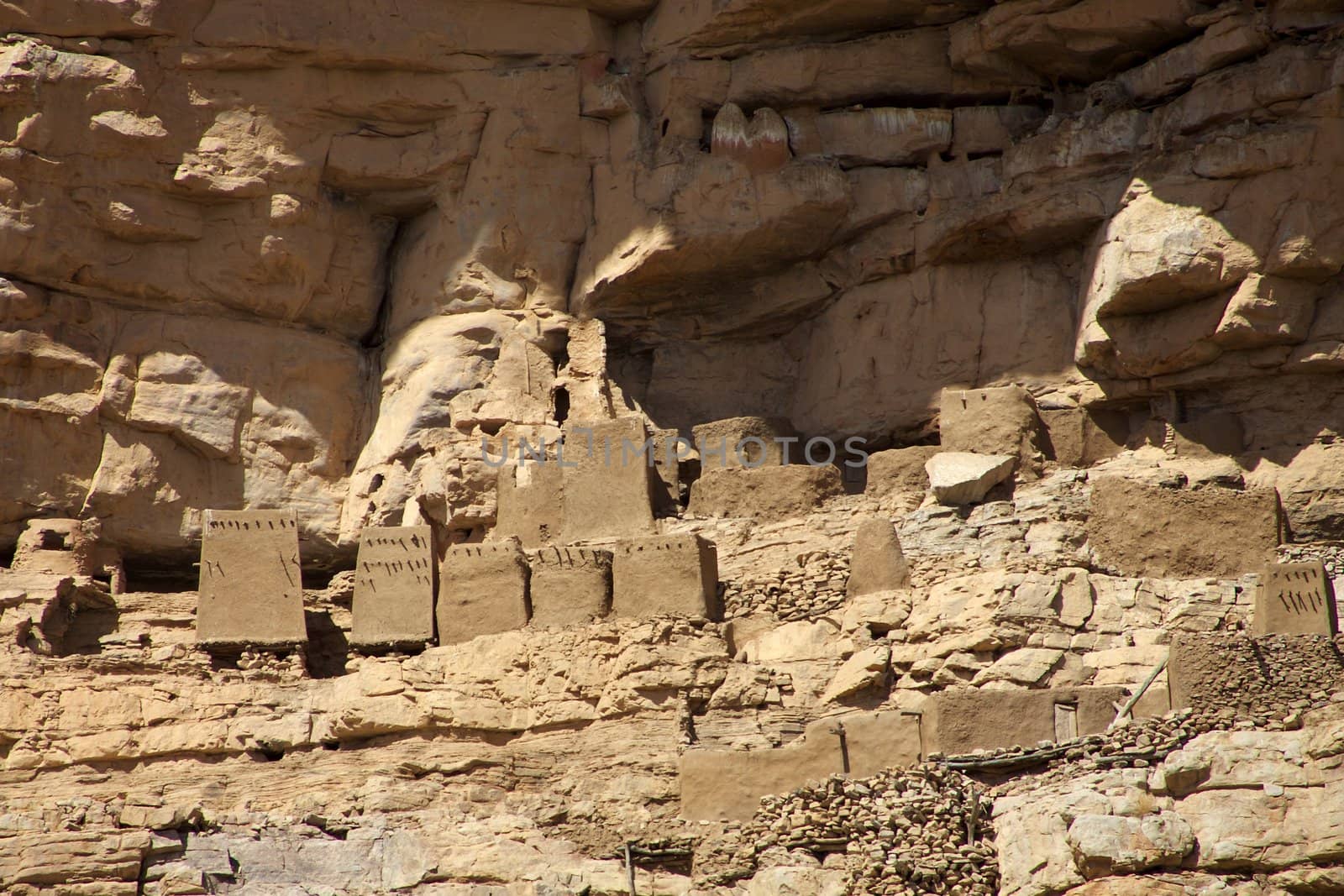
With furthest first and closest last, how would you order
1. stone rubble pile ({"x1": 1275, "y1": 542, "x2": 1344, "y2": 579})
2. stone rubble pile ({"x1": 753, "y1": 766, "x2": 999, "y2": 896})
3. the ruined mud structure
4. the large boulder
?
the large boulder < stone rubble pile ({"x1": 1275, "y1": 542, "x2": 1344, "y2": 579}) < the ruined mud structure < stone rubble pile ({"x1": 753, "y1": 766, "x2": 999, "y2": 896})

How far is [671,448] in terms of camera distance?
101ft

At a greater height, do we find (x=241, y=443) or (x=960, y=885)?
(x=241, y=443)

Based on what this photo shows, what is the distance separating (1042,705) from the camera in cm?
2344

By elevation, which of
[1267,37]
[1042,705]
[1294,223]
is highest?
[1267,37]

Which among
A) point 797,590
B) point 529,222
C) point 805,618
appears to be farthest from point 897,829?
point 529,222

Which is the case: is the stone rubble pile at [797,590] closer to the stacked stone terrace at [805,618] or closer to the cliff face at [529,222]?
the stacked stone terrace at [805,618]

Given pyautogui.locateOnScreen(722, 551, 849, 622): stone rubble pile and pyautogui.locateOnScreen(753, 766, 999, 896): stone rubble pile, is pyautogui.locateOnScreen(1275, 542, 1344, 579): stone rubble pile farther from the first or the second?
pyautogui.locateOnScreen(753, 766, 999, 896): stone rubble pile

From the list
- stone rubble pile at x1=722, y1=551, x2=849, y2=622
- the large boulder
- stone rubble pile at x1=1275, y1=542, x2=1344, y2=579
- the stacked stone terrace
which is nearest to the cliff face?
the stacked stone terrace

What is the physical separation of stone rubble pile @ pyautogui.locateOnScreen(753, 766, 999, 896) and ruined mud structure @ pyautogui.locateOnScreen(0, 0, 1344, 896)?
5cm

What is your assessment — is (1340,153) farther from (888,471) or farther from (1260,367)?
(888,471)

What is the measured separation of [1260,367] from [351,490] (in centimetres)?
1243

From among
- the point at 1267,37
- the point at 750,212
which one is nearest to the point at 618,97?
the point at 750,212

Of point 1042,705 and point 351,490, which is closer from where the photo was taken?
point 1042,705

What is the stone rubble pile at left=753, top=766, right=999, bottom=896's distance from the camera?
72.5 feet
